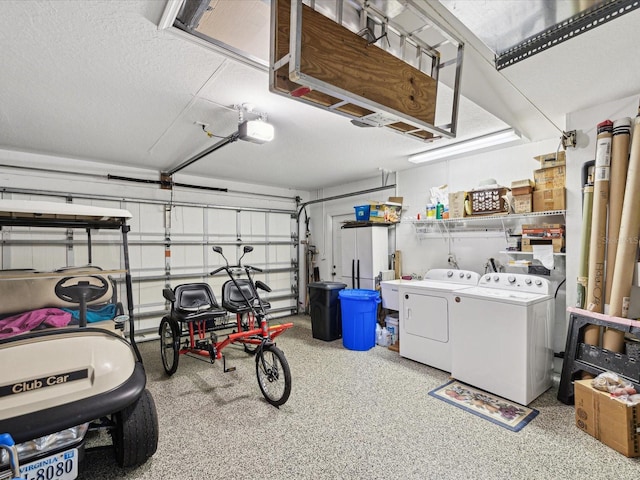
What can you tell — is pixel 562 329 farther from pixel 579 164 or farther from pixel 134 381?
pixel 134 381

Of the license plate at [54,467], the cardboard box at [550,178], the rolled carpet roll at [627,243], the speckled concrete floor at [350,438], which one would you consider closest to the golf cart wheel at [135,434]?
the speckled concrete floor at [350,438]

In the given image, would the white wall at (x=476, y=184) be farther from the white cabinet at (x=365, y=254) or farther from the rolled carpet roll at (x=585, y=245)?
the white cabinet at (x=365, y=254)

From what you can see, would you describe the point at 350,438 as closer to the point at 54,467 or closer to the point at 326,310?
the point at 54,467

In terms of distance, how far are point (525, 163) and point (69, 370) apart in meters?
4.78

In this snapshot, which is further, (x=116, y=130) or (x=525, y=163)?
(x=525, y=163)

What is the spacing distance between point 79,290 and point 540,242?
4.34 meters

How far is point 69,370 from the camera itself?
1.65 meters

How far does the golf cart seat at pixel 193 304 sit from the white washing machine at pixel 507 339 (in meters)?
2.67

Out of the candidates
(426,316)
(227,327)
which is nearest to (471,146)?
(426,316)

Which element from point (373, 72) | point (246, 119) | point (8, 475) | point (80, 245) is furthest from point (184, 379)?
point (373, 72)

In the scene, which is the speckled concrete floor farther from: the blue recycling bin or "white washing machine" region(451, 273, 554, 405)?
the blue recycling bin

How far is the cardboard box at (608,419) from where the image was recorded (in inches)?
81.6

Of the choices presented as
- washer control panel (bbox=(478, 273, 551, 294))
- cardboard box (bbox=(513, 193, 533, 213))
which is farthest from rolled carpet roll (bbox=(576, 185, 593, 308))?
cardboard box (bbox=(513, 193, 533, 213))

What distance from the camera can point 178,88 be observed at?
2.42 metres
